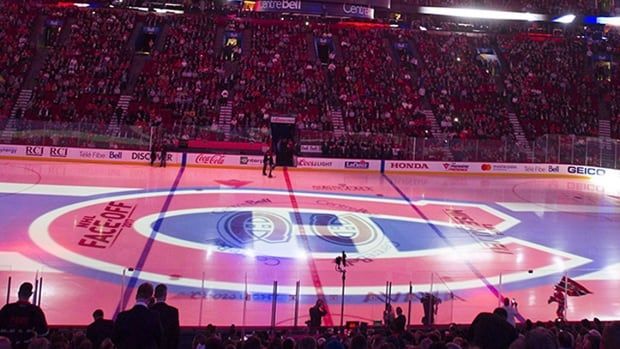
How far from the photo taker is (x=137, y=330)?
15.2 feet

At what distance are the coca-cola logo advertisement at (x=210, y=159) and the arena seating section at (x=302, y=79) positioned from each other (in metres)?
0.86

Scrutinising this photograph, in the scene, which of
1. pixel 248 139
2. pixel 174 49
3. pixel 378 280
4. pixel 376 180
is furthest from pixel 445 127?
pixel 378 280

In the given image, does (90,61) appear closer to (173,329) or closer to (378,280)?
(378,280)

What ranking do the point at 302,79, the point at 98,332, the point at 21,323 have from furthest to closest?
the point at 302,79
the point at 98,332
the point at 21,323

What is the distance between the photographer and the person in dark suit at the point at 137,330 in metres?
4.62

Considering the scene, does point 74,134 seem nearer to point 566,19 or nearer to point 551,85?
point 551,85

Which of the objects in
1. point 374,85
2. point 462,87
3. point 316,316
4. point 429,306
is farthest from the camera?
point 462,87

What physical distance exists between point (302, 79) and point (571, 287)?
2666cm

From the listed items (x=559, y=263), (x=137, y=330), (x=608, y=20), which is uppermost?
(x=608, y=20)

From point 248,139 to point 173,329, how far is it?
81.7 feet

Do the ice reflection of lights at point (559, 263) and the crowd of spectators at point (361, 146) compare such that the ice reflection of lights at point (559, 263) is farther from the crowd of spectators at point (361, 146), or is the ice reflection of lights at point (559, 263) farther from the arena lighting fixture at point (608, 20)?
the arena lighting fixture at point (608, 20)

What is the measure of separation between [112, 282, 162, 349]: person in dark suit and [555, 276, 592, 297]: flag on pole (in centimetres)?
852

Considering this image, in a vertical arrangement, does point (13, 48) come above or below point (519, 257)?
above

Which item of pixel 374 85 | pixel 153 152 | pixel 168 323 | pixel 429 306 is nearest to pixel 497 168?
pixel 374 85
